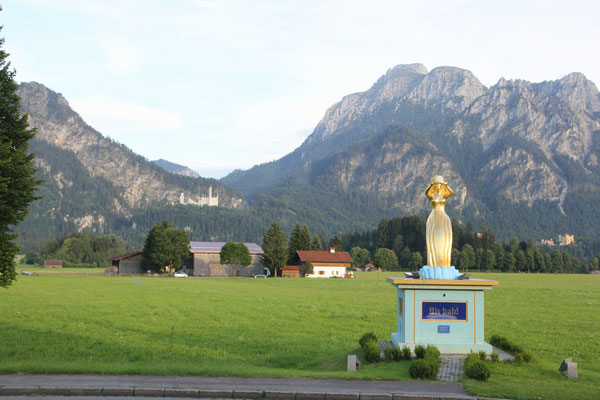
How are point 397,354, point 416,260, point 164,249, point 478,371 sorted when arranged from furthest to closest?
1. point 416,260
2. point 164,249
3. point 397,354
4. point 478,371

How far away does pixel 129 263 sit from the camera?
3947 inches

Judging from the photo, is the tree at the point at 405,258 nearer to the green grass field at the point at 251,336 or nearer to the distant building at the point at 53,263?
the distant building at the point at 53,263

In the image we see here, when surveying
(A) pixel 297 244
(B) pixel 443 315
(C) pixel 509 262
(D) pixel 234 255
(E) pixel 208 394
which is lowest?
(E) pixel 208 394

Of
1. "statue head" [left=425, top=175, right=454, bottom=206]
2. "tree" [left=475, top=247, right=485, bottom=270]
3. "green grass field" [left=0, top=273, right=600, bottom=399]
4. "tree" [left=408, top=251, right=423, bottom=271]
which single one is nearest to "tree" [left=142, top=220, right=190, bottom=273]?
"green grass field" [left=0, top=273, right=600, bottom=399]

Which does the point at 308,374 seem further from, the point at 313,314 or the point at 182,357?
the point at 313,314

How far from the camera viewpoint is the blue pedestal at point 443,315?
16359 millimetres

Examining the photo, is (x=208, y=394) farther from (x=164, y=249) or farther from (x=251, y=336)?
(x=164, y=249)

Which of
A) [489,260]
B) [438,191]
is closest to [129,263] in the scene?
[489,260]

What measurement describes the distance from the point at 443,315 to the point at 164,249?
8261 centimetres

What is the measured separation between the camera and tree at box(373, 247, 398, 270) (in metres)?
129

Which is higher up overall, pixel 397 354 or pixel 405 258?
pixel 405 258

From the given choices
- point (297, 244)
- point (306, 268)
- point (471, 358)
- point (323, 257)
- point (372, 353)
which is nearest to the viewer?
Answer: point (471, 358)

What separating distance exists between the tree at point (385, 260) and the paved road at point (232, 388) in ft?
385

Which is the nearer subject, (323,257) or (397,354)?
(397,354)
